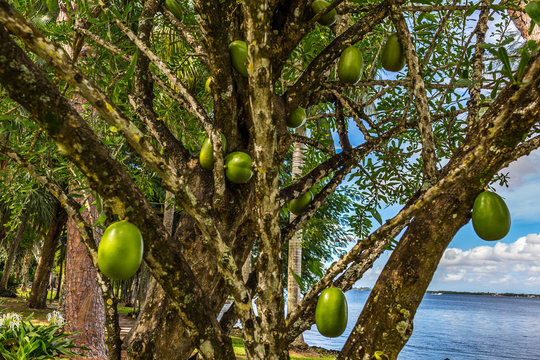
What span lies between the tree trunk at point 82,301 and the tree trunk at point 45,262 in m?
10.1

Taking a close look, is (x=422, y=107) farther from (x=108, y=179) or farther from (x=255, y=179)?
(x=108, y=179)

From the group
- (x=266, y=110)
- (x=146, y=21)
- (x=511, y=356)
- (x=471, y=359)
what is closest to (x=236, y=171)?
(x=266, y=110)

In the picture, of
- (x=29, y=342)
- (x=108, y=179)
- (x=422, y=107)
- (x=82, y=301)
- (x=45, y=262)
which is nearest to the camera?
(x=108, y=179)

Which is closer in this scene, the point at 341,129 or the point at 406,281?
the point at 406,281

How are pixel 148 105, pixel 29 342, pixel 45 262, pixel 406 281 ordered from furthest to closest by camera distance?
pixel 45 262 < pixel 29 342 < pixel 148 105 < pixel 406 281

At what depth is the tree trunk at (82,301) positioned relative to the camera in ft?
19.9

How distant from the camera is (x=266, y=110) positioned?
1.01 metres

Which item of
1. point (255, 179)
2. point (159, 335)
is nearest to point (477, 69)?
point (255, 179)

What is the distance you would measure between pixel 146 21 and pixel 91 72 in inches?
26.8

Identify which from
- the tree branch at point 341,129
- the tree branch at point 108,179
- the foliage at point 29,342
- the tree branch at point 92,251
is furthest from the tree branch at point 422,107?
the foliage at point 29,342

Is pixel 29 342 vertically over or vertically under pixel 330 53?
under

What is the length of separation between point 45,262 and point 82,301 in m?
10.4

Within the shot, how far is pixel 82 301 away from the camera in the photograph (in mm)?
6105

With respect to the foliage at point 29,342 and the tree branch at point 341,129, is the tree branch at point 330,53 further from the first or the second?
the foliage at point 29,342
